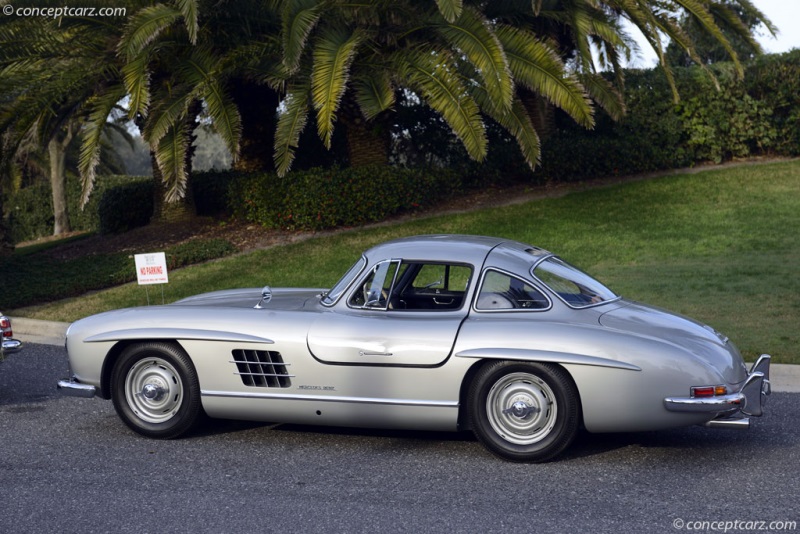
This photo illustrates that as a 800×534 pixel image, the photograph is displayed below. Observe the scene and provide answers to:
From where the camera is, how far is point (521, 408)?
5832 millimetres

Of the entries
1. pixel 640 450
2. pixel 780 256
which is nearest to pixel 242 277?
pixel 780 256

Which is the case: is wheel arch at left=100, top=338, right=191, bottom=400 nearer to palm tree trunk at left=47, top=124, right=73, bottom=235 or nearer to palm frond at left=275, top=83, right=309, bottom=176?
palm frond at left=275, top=83, right=309, bottom=176

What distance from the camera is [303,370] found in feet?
20.4

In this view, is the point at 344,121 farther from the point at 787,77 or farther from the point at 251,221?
the point at 787,77

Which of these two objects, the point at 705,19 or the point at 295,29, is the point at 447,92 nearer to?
the point at 295,29

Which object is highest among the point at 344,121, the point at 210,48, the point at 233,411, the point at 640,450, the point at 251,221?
the point at 210,48

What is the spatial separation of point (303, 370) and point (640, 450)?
2303 mm

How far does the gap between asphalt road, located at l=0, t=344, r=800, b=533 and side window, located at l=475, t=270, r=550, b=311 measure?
38.9 inches

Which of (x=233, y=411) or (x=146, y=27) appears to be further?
(x=146, y=27)

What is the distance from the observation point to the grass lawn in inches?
440

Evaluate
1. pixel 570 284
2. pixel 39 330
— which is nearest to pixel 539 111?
pixel 39 330

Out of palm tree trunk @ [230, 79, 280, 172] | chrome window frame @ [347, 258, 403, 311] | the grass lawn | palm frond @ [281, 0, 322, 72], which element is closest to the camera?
chrome window frame @ [347, 258, 403, 311]

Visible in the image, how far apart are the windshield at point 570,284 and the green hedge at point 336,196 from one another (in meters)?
10.7

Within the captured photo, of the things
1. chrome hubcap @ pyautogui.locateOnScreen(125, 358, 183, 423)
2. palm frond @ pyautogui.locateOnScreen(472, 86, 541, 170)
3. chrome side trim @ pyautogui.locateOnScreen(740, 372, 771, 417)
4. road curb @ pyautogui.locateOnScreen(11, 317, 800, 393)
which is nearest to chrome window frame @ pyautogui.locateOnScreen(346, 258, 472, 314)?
chrome hubcap @ pyautogui.locateOnScreen(125, 358, 183, 423)
